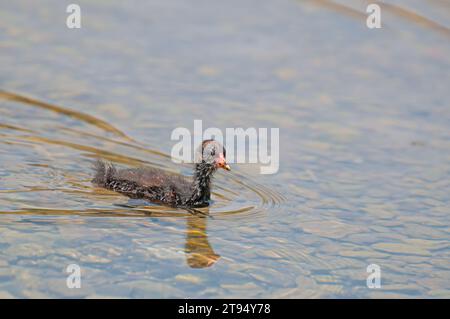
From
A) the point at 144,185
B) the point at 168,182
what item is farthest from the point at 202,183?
the point at 144,185

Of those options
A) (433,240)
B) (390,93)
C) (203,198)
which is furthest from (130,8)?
(433,240)

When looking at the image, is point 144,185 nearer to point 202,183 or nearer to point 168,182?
point 168,182

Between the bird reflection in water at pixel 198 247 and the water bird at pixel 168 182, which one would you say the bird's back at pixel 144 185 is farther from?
the bird reflection in water at pixel 198 247

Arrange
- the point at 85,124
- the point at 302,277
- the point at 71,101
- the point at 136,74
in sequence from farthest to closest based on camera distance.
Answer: the point at 136,74 < the point at 71,101 < the point at 85,124 < the point at 302,277

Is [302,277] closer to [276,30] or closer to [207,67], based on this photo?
[207,67]

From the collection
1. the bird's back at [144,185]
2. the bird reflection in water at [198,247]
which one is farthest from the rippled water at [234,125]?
the bird's back at [144,185]

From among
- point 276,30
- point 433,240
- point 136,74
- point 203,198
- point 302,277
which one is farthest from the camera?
point 276,30

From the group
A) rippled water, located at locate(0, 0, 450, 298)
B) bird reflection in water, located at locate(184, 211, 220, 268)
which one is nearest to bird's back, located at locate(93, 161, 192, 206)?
rippled water, located at locate(0, 0, 450, 298)

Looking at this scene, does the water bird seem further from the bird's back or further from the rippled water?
the rippled water
